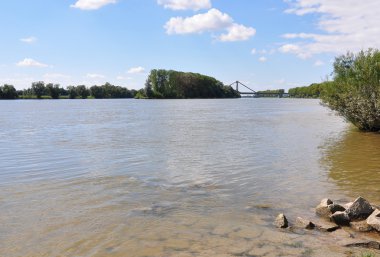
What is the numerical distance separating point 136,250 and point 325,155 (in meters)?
15.7

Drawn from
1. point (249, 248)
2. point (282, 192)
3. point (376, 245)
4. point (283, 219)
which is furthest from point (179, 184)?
point (376, 245)

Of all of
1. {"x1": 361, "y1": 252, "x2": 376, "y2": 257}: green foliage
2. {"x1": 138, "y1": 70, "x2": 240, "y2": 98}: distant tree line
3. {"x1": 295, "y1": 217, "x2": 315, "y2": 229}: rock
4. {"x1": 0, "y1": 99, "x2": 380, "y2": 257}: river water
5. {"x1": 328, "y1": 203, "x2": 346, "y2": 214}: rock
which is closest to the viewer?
{"x1": 361, "y1": 252, "x2": 376, "y2": 257}: green foliage

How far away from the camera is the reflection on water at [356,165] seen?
13344 millimetres

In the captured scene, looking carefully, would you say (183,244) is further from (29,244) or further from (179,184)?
(179,184)

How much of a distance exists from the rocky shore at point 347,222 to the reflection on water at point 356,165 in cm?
216

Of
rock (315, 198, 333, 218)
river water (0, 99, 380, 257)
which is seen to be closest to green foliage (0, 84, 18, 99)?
river water (0, 99, 380, 257)

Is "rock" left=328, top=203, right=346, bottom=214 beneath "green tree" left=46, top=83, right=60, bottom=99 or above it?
beneath

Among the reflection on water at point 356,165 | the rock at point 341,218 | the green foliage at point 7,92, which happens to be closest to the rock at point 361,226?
the rock at point 341,218

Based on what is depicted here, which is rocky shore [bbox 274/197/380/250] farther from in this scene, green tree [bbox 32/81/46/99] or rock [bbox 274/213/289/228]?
green tree [bbox 32/81/46/99]

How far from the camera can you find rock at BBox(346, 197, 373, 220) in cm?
977

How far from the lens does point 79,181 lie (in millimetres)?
14586

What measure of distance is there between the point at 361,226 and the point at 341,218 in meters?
0.51

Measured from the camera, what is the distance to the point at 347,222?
9547 mm

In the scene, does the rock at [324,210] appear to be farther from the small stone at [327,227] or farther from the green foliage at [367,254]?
the green foliage at [367,254]
